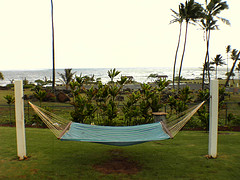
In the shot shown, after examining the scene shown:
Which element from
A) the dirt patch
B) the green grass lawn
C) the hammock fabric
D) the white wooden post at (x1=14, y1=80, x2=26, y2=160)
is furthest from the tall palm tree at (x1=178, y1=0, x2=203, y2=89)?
the white wooden post at (x1=14, y1=80, x2=26, y2=160)

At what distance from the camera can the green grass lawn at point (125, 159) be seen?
2994 mm

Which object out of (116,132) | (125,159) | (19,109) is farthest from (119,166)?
(19,109)

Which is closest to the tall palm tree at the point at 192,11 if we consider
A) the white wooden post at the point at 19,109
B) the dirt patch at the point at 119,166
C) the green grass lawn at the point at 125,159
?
the green grass lawn at the point at 125,159

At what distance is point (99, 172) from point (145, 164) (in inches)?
30.2

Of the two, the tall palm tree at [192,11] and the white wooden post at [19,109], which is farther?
the tall palm tree at [192,11]

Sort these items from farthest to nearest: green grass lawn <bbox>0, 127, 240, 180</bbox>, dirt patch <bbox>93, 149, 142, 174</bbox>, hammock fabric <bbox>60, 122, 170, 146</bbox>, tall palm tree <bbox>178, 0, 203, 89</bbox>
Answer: tall palm tree <bbox>178, 0, 203, 89</bbox>, hammock fabric <bbox>60, 122, 170, 146</bbox>, dirt patch <bbox>93, 149, 142, 174</bbox>, green grass lawn <bbox>0, 127, 240, 180</bbox>

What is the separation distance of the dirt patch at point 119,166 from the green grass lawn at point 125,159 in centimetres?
4

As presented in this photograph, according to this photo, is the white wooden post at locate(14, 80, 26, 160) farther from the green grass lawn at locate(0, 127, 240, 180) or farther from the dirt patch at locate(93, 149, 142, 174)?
the dirt patch at locate(93, 149, 142, 174)

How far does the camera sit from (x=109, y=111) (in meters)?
6.01

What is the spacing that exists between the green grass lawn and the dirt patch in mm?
37

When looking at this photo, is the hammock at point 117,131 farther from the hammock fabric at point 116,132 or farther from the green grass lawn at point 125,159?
the green grass lawn at point 125,159

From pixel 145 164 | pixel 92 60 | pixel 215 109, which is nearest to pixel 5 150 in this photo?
pixel 145 164

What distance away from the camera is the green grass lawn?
9.82 ft

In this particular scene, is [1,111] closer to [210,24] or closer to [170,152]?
[170,152]
